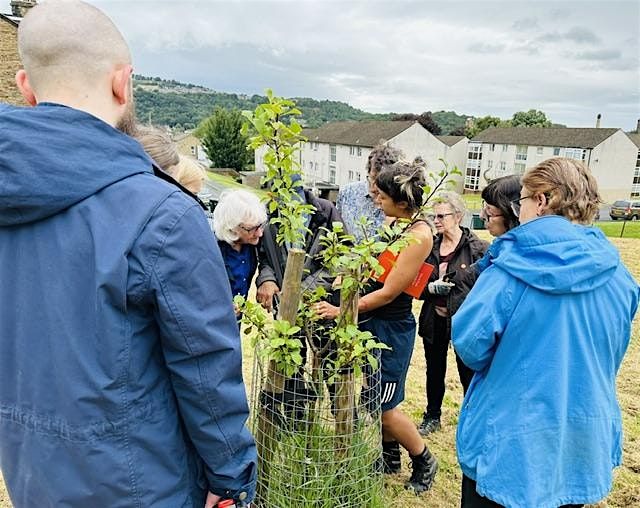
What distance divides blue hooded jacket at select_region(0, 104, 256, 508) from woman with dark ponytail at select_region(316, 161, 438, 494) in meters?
1.18

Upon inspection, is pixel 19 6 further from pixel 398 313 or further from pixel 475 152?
pixel 475 152

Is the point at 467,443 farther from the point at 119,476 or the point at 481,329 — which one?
the point at 119,476

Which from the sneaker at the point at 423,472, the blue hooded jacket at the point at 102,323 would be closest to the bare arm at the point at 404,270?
the sneaker at the point at 423,472

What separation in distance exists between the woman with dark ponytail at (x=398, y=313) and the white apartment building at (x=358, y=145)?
37865mm

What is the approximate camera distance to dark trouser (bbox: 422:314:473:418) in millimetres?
3562

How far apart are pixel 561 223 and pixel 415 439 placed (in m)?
1.82

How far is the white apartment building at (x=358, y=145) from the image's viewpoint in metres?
43.7

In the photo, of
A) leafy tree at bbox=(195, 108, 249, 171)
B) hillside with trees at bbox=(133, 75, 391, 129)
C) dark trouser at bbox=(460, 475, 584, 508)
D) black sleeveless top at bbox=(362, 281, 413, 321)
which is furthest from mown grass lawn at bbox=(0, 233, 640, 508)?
hillside with trees at bbox=(133, 75, 391, 129)

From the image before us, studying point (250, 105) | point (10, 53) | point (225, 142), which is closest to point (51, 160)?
point (10, 53)

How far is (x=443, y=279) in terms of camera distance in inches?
135

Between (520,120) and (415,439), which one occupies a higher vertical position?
(520,120)

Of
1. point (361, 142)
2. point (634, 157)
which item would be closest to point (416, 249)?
point (361, 142)

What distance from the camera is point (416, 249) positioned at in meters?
2.60

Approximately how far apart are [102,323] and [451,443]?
10.9 feet
